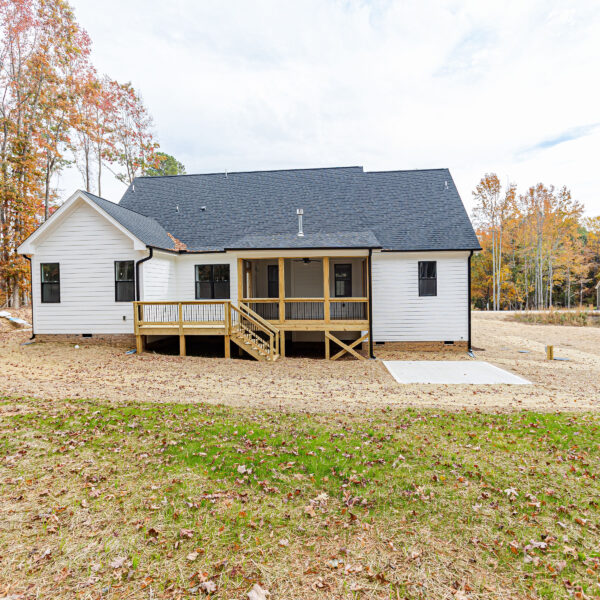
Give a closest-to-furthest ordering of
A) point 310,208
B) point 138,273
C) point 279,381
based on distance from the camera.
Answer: point 279,381 → point 138,273 → point 310,208

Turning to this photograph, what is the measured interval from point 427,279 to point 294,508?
12.7 m

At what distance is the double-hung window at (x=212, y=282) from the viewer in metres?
15.5

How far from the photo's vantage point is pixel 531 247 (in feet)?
127

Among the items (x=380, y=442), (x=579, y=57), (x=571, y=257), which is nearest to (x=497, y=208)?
(x=571, y=257)

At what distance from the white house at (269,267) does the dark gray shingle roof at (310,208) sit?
0.08 m

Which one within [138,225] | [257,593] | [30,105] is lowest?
[257,593]

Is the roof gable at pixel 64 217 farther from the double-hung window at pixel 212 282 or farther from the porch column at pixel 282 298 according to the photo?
the porch column at pixel 282 298

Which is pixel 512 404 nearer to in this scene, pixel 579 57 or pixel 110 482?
pixel 110 482

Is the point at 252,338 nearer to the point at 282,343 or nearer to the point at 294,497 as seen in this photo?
the point at 282,343

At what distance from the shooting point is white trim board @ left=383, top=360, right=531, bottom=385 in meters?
10.1

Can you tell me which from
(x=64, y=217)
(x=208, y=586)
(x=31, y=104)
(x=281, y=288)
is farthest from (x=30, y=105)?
(x=208, y=586)

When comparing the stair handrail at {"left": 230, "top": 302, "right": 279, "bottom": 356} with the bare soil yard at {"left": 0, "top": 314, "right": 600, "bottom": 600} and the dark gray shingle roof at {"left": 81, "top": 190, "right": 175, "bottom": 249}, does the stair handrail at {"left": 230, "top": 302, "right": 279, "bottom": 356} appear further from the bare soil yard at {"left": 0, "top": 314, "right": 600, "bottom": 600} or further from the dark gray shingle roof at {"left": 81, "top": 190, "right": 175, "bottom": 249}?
the bare soil yard at {"left": 0, "top": 314, "right": 600, "bottom": 600}

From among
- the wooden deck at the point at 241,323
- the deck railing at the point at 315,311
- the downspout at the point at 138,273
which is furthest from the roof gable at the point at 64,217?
the deck railing at the point at 315,311

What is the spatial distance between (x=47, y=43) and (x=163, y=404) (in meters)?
26.0
